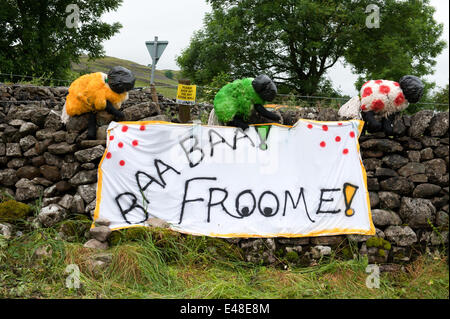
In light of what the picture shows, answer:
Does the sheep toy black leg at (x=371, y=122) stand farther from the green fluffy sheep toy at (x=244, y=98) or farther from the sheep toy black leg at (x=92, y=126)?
the sheep toy black leg at (x=92, y=126)

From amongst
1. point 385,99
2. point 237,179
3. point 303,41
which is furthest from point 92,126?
point 303,41

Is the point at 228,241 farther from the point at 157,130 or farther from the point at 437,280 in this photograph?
the point at 437,280

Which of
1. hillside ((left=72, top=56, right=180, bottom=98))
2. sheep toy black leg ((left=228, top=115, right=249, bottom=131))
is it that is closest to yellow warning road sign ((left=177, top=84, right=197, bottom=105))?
sheep toy black leg ((left=228, top=115, right=249, bottom=131))

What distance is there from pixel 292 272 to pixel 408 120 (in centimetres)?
262

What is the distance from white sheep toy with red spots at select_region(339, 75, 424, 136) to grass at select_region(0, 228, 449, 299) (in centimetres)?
184

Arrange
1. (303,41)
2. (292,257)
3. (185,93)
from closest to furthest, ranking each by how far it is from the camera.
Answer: (292,257) → (185,93) → (303,41)

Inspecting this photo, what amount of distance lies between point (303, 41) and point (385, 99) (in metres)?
12.7

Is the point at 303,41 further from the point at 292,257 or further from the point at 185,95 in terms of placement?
the point at 292,257

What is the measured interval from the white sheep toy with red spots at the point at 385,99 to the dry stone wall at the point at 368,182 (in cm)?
16

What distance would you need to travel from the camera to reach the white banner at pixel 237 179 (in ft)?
14.4

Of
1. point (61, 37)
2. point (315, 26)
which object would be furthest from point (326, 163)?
point (61, 37)

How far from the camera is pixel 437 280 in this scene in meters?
4.01

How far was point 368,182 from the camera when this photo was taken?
4.65 m

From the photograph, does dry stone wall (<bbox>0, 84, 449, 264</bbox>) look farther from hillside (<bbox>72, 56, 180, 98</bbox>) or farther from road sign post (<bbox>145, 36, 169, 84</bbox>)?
hillside (<bbox>72, 56, 180, 98</bbox>)
